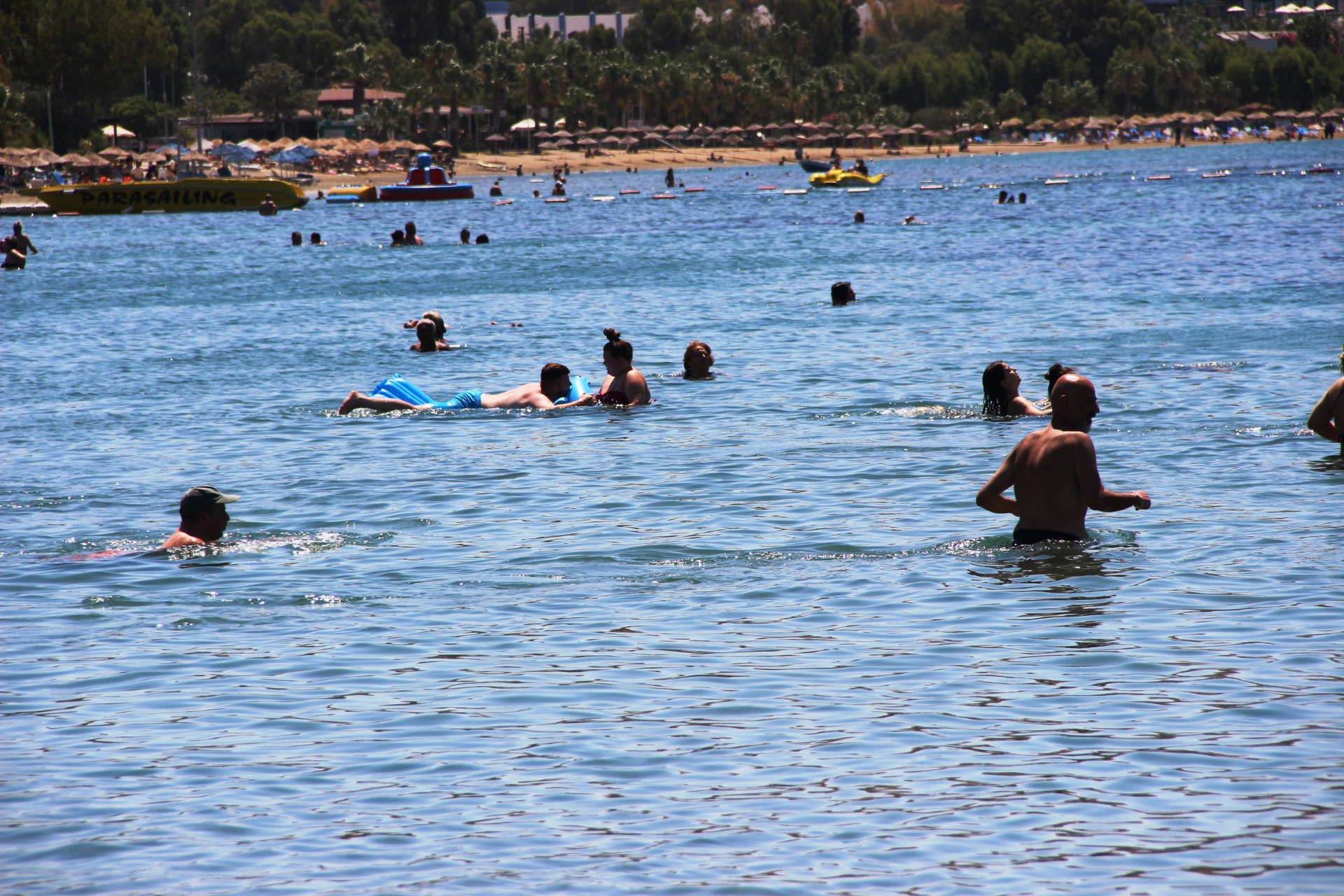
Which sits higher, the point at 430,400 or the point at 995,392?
the point at 995,392

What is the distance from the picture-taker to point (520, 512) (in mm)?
13094

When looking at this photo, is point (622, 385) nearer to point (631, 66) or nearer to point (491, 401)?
point (491, 401)

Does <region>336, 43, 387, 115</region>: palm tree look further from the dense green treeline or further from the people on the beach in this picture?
the people on the beach

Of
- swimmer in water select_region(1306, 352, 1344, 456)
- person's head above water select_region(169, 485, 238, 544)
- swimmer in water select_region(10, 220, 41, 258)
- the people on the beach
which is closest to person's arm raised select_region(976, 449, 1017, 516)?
swimmer in water select_region(1306, 352, 1344, 456)

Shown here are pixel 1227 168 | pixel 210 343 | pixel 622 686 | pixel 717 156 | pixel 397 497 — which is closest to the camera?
pixel 622 686

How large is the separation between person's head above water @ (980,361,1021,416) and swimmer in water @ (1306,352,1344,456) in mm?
3225

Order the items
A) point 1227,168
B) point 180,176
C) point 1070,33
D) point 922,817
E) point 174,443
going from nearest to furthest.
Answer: point 922,817 → point 174,443 → point 180,176 → point 1227,168 → point 1070,33

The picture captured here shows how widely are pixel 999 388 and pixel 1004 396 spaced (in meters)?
0.19

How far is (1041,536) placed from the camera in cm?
1064

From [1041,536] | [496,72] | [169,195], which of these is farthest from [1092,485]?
[496,72]

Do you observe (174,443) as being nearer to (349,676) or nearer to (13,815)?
(349,676)

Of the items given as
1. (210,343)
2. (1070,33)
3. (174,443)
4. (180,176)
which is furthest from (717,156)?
(174,443)

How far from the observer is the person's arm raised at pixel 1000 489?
1003cm

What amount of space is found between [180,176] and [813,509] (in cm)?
8557
